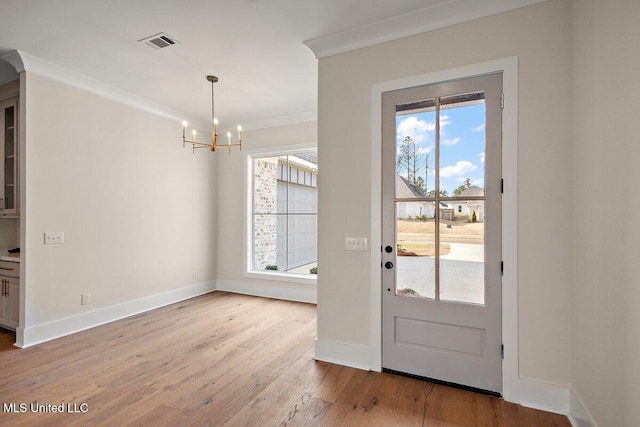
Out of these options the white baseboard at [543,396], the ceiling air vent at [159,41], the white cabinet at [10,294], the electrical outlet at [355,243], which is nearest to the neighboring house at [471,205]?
the electrical outlet at [355,243]

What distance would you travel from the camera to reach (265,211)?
17.3ft

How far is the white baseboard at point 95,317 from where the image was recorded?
309 cm

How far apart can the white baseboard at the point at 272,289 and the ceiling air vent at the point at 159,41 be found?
3.48m

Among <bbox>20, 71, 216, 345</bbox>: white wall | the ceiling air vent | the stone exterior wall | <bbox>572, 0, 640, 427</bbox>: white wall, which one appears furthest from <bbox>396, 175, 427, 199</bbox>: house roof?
<bbox>20, 71, 216, 345</bbox>: white wall

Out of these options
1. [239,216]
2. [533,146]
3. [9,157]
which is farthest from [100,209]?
[533,146]

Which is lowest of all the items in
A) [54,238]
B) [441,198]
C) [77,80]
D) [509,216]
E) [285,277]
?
[285,277]

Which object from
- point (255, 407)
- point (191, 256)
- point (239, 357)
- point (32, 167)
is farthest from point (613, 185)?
point (191, 256)

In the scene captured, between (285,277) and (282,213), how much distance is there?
41.7 inches

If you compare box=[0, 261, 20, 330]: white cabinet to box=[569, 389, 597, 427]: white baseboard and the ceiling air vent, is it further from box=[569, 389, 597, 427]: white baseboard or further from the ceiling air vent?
box=[569, 389, 597, 427]: white baseboard

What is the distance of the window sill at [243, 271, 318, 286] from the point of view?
469 cm

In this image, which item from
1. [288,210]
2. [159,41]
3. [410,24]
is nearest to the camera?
[410,24]

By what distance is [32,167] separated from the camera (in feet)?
10.2

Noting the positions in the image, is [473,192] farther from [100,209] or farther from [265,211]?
[100,209]

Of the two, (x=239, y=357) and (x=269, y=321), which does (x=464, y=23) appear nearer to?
(x=239, y=357)
